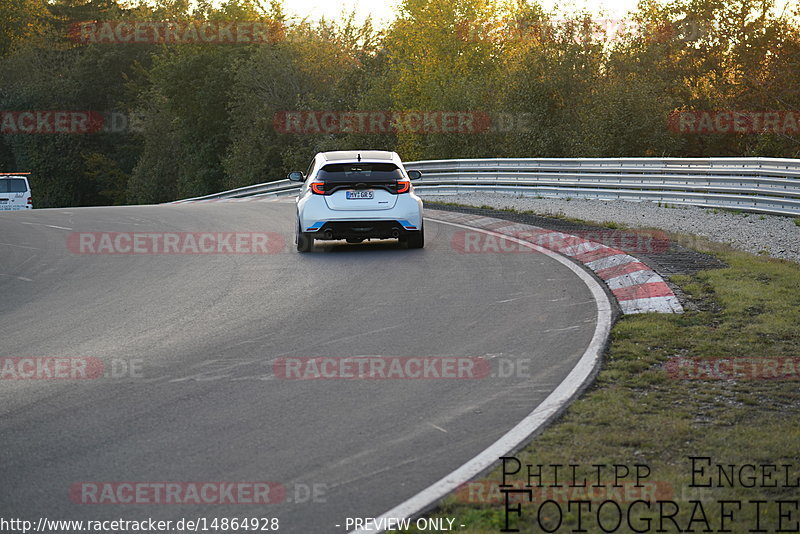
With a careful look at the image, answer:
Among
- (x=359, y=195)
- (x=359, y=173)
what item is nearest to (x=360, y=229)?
(x=359, y=195)

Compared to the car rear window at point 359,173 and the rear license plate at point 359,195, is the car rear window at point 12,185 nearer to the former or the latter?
the car rear window at point 359,173

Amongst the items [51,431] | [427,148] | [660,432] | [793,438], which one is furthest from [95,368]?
[427,148]

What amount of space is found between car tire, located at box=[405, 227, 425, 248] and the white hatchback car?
2 centimetres

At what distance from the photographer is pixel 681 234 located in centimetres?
1595

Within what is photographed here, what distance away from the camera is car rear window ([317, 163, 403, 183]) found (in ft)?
49.9

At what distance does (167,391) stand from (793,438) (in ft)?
13.4

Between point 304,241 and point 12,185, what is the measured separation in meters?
25.5

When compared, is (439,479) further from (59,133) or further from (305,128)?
(59,133)

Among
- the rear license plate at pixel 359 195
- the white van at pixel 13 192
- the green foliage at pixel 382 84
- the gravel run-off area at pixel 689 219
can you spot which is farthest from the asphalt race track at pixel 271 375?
the white van at pixel 13 192

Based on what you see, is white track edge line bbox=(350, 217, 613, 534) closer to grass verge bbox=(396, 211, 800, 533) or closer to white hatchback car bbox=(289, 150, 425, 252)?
grass verge bbox=(396, 211, 800, 533)

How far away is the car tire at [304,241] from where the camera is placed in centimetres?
1532

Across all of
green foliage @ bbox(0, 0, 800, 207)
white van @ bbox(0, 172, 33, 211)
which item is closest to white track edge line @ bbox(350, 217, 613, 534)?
green foliage @ bbox(0, 0, 800, 207)

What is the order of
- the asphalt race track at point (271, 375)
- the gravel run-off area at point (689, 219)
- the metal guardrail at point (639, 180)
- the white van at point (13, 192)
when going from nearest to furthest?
the asphalt race track at point (271, 375), the gravel run-off area at point (689, 219), the metal guardrail at point (639, 180), the white van at point (13, 192)

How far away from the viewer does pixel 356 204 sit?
49.5 ft
